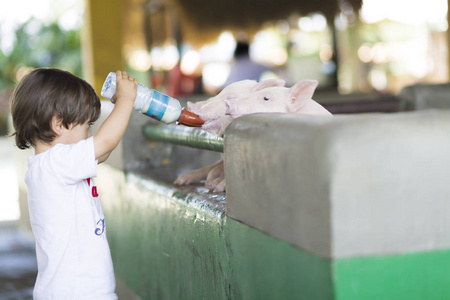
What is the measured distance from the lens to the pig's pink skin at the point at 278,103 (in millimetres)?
2139

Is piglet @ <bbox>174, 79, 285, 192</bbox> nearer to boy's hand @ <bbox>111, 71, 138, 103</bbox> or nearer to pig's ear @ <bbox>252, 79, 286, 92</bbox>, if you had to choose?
pig's ear @ <bbox>252, 79, 286, 92</bbox>

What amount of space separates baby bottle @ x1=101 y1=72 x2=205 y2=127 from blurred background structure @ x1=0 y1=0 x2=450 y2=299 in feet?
7.11

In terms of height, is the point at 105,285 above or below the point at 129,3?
below

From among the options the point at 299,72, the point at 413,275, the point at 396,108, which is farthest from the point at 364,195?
the point at 299,72

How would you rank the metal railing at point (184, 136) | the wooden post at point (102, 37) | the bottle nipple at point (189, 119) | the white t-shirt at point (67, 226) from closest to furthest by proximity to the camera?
the white t-shirt at point (67, 226)
the bottle nipple at point (189, 119)
the metal railing at point (184, 136)
the wooden post at point (102, 37)

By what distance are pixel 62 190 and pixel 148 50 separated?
1242 cm

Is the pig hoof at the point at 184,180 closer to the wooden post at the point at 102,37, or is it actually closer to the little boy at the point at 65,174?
the little boy at the point at 65,174

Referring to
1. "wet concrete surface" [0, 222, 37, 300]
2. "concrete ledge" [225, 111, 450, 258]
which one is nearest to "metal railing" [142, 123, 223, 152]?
"concrete ledge" [225, 111, 450, 258]

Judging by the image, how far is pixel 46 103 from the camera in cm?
202

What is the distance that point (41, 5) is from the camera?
18.9 m

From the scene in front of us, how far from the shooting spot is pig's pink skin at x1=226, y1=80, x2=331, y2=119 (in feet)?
7.02

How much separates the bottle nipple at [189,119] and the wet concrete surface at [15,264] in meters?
2.15

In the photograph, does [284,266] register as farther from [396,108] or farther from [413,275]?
[396,108]

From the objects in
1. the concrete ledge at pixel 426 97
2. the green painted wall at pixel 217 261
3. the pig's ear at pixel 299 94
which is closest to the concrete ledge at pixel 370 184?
the green painted wall at pixel 217 261
